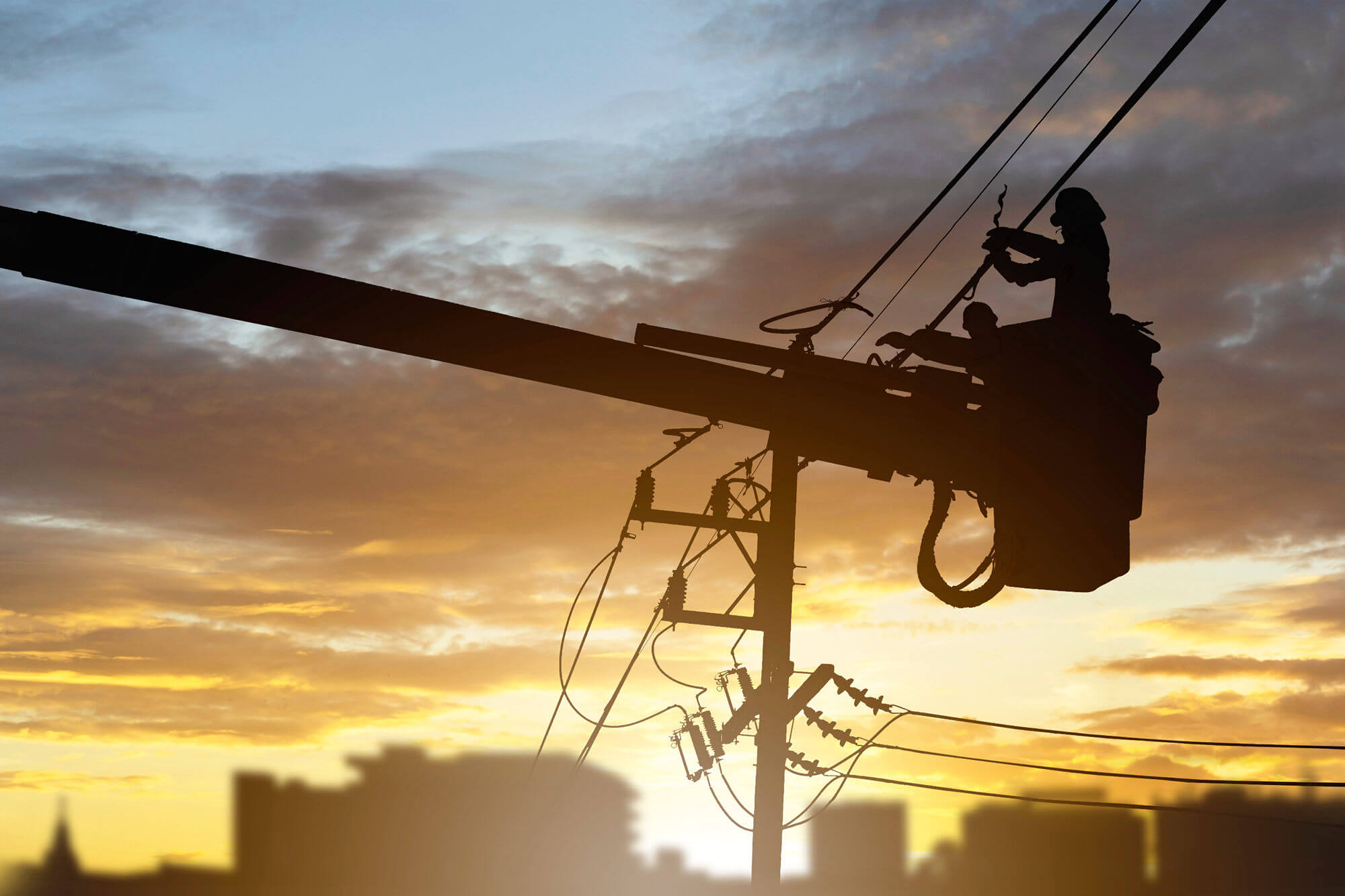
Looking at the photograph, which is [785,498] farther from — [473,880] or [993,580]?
[473,880]

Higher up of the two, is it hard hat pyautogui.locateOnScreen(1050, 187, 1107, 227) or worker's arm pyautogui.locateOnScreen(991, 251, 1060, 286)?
hard hat pyautogui.locateOnScreen(1050, 187, 1107, 227)

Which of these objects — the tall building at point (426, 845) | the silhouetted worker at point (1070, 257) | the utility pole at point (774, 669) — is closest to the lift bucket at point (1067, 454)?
the silhouetted worker at point (1070, 257)

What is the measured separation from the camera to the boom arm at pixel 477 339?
9.48m

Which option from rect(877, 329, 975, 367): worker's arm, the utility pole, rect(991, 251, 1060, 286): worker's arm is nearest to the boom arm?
rect(877, 329, 975, 367): worker's arm

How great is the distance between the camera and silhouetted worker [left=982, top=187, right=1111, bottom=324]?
9492mm

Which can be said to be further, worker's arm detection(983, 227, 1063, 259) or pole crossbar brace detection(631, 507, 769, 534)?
pole crossbar brace detection(631, 507, 769, 534)

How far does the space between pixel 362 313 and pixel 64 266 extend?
88.8 inches

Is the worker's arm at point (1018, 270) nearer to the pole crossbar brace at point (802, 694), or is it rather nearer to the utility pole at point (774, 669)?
the utility pole at point (774, 669)

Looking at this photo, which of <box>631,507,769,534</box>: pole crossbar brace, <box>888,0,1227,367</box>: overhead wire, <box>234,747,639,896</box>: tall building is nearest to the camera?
<box>888,0,1227,367</box>: overhead wire

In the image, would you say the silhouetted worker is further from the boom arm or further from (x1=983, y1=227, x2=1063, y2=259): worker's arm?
the boom arm

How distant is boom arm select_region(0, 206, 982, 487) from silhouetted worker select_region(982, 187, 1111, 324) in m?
1.11

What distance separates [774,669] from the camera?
14.5 metres

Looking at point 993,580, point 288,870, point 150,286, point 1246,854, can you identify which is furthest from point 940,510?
point 1246,854

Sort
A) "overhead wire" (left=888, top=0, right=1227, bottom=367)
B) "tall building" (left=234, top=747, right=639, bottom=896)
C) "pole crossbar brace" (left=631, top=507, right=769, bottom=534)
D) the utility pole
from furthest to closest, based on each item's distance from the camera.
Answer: "tall building" (left=234, top=747, right=639, bottom=896), "pole crossbar brace" (left=631, top=507, right=769, bottom=534), the utility pole, "overhead wire" (left=888, top=0, right=1227, bottom=367)
